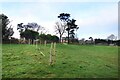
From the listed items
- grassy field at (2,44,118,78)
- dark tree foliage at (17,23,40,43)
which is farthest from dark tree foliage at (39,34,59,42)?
grassy field at (2,44,118,78)

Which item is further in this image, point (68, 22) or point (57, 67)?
point (68, 22)

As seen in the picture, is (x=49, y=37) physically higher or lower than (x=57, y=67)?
higher

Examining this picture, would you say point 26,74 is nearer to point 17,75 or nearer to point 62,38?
point 17,75

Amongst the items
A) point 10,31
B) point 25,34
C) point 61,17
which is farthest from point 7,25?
point 61,17

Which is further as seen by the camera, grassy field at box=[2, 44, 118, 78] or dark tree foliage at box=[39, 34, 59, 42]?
dark tree foliage at box=[39, 34, 59, 42]

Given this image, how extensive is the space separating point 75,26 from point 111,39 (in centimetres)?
2074

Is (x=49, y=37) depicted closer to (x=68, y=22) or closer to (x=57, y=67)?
(x=68, y=22)

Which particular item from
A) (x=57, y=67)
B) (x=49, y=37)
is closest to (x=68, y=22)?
(x=49, y=37)

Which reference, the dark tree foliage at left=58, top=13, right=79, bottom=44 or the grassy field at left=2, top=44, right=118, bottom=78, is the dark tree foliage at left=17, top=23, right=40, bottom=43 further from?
the grassy field at left=2, top=44, right=118, bottom=78

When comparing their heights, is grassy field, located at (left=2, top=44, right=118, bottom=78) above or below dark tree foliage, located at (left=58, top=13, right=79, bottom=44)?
below

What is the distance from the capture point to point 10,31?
7894 centimetres

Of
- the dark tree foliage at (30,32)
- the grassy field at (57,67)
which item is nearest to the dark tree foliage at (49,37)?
the dark tree foliage at (30,32)

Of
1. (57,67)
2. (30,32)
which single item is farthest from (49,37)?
(57,67)

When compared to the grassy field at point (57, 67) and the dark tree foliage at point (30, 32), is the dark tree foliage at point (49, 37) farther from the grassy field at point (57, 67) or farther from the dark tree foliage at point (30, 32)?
the grassy field at point (57, 67)
